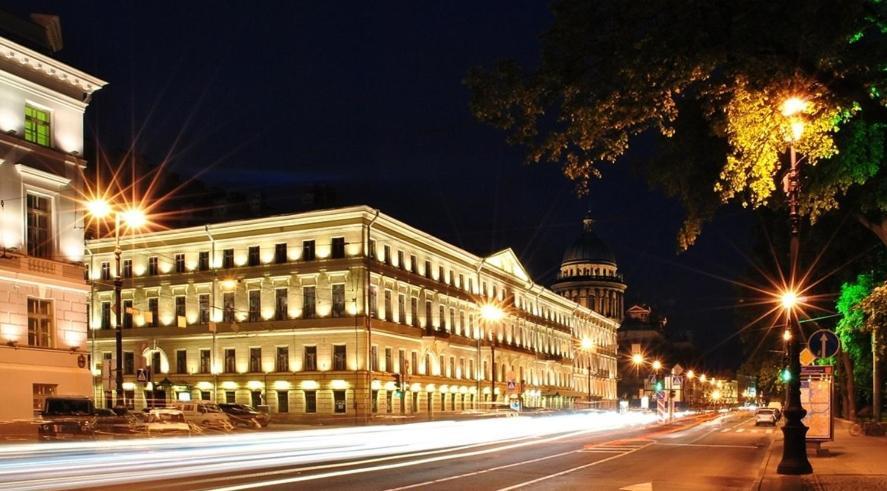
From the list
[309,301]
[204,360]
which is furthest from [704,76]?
[204,360]

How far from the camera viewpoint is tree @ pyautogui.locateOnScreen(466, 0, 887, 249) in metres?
11.8

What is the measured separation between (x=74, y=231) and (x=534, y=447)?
20.6 metres

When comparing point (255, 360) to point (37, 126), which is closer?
point (37, 126)

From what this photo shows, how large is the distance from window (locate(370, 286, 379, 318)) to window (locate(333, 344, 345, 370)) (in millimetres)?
3209

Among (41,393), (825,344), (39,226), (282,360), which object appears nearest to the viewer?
(825,344)

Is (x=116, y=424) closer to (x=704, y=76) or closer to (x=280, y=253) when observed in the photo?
(x=704, y=76)

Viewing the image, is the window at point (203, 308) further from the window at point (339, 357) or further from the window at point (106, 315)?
the window at point (339, 357)

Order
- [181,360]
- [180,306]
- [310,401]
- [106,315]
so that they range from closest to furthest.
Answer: [310,401]
[181,360]
[180,306]
[106,315]

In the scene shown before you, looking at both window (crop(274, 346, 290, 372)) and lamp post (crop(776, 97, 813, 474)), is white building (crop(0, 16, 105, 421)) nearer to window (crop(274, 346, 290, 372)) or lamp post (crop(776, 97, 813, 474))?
lamp post (crop(776, 97, 813, 474))

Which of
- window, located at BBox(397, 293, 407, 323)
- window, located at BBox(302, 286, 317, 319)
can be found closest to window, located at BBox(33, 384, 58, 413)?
window, located at BBox(302, 286, 317, 319)

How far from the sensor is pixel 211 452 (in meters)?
23.1

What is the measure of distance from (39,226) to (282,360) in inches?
1276

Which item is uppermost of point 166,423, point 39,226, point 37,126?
point 37,126

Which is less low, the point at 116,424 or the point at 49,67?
the point at 49,67
